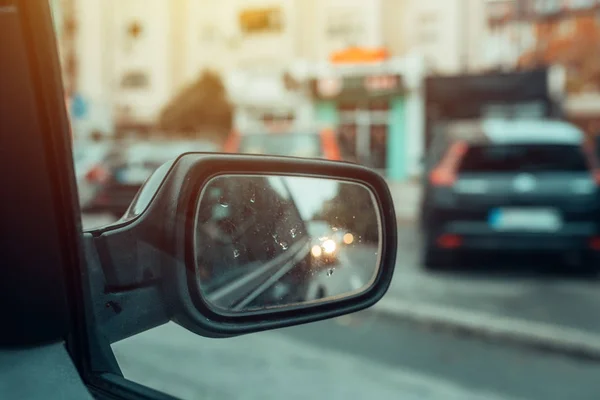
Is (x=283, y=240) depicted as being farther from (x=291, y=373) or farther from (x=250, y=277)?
(x=291, y=373)

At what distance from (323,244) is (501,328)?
4697 mm

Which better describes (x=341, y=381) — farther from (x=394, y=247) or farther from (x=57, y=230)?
(x=57, y=230)

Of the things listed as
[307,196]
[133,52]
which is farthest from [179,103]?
[307,196]

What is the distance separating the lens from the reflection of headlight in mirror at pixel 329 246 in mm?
1342

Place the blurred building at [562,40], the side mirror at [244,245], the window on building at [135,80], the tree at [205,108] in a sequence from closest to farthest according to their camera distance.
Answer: the side mirror at [244,245] → the blurred building at [562,40] → the tree at [205,108] → the window on building at [135,80]

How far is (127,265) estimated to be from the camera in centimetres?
116

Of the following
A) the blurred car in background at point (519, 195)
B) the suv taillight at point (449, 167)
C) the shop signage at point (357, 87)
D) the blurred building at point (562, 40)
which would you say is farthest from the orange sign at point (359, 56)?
the blurred car in background at point (519, 195)

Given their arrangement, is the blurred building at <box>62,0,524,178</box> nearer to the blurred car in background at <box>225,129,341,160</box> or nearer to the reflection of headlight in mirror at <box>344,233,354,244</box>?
the blurred car in background at <box>225,129,341,160</box>

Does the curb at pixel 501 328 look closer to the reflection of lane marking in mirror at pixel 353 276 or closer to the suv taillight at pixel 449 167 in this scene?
the suv taillight at pixel 449 167

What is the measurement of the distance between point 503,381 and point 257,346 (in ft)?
5.38

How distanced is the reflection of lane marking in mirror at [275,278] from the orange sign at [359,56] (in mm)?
29863

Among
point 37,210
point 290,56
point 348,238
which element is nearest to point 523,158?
point 348,238

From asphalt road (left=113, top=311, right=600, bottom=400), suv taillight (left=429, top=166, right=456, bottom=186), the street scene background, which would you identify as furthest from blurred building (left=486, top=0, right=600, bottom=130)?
asphalt road (left=113, top=311, right=600, bottom=400)

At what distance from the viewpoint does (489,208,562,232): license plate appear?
7.58 meters
